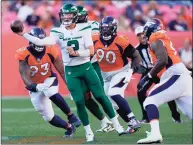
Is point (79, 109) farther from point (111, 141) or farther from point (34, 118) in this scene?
point (34, 118)

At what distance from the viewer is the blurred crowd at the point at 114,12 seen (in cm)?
1689

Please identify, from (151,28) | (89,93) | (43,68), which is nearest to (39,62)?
(43,68)

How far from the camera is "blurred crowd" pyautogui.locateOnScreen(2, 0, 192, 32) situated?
16.9 meters

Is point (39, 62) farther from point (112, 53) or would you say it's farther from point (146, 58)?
point (146, 58)

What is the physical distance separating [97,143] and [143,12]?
920cm

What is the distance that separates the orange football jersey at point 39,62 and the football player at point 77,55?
1.90ft

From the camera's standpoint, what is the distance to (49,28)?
16375mm

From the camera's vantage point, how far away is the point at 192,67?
15.9 metres

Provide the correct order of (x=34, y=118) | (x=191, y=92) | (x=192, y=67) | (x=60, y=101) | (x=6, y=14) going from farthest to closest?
(x=6, y=14)
(x=192, y=67)
(x=34, y=118)
(x=60, y=101)
(x=191, y=92)

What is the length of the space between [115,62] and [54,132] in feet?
4.29

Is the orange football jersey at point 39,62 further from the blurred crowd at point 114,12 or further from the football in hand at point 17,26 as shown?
the blurred crowd at point 114,12

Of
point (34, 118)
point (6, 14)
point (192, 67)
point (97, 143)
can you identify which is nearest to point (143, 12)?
point (192, 67)

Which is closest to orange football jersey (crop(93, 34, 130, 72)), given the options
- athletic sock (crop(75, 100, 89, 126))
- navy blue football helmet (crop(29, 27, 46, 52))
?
navy blue football helmet (crop(29, 27, 46, 52))

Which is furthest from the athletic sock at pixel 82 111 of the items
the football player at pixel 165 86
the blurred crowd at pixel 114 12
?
the blurred crowd at pixel 114 12
